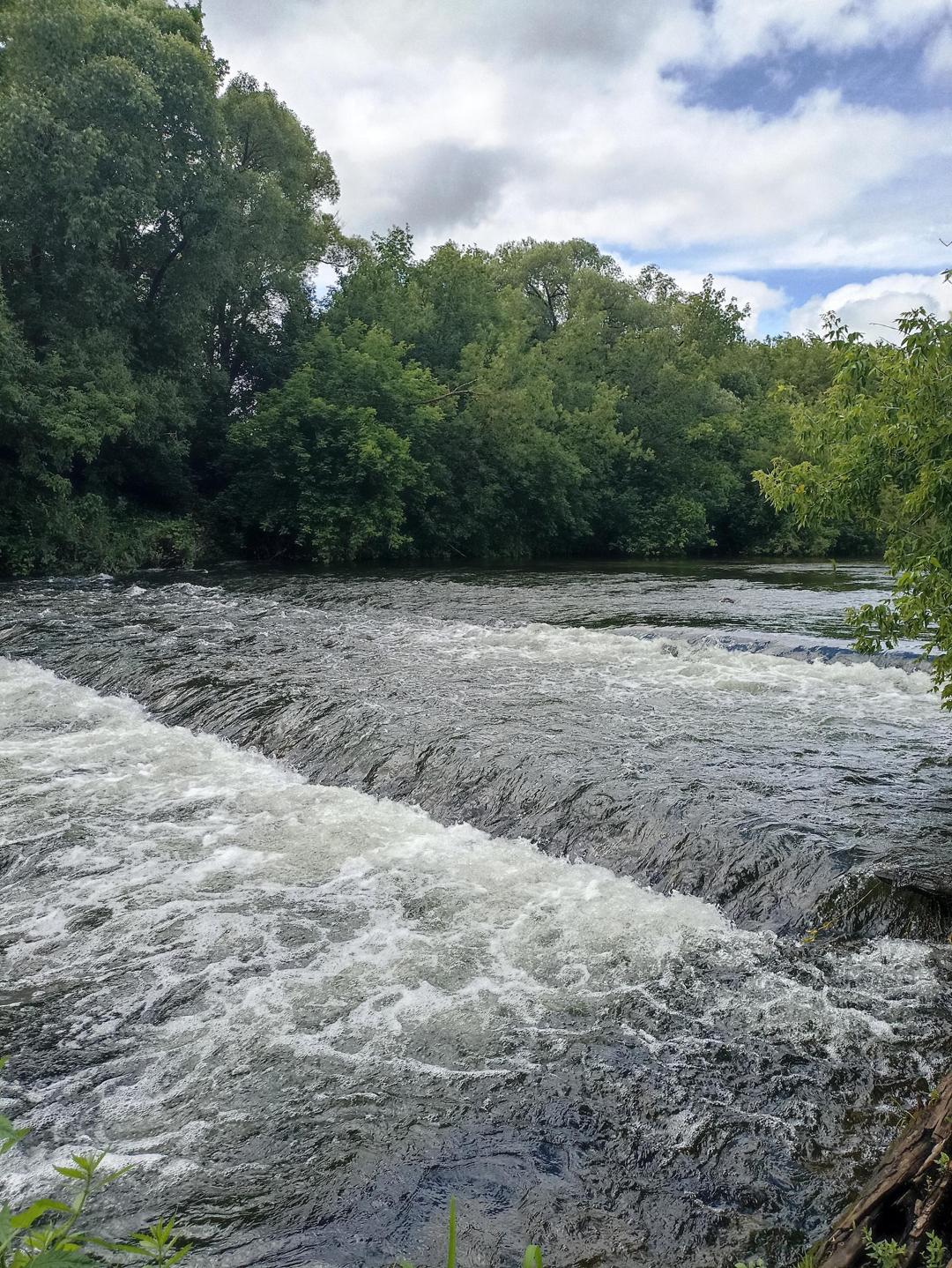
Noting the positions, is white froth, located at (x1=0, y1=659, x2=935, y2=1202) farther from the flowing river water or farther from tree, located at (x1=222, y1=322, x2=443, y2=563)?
tree, located at (x1=222, y1=322, x2=443, y2=563)

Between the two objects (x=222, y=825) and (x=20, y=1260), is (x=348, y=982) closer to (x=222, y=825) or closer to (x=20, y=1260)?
(x=222, y=825)

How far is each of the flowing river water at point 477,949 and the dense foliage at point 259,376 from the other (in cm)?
1058

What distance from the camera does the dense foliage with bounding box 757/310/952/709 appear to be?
519 centimetres

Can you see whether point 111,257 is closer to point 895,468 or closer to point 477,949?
point 895,468

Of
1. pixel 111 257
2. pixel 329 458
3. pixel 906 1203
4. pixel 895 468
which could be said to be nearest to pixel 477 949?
pixel 906 1203

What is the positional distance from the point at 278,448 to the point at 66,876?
20.8 m

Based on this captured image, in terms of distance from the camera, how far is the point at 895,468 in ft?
18.4

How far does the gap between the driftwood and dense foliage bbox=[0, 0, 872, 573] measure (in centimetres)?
1465

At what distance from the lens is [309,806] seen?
701 cm

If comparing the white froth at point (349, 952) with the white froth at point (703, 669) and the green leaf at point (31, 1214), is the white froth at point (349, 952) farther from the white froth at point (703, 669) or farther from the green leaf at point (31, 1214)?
the white froth at point (703, 669)

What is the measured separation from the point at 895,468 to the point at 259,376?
82.9 feet

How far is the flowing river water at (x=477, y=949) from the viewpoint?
3.19m

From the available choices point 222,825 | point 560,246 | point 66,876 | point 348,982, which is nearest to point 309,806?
point 222,825

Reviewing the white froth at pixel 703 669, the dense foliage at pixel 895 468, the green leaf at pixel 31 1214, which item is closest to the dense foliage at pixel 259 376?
the white froth at pixel 703 669
